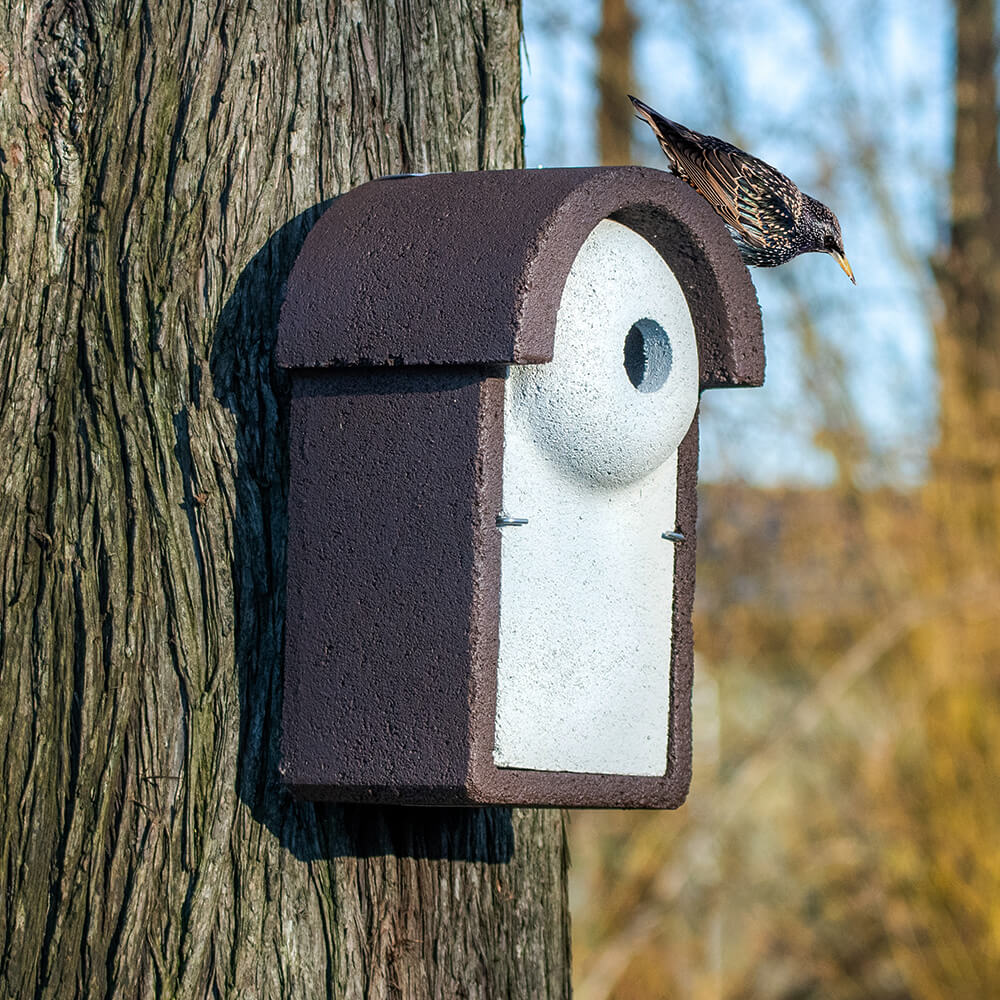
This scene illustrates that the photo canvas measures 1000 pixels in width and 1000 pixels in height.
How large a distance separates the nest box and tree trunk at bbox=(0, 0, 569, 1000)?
112 mm

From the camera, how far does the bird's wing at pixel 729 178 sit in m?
2.41

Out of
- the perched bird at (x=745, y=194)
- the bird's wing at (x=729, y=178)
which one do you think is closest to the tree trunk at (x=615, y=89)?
the perched bird at (x=745, y=194)

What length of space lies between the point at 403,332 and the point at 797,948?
→ 6.16 m

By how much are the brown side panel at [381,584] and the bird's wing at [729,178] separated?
670 millimetres

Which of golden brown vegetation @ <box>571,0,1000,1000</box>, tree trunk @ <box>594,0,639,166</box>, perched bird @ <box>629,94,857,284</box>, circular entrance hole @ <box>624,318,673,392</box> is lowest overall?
golden brown vegetation @ <box>571,0,1000,1000</box>

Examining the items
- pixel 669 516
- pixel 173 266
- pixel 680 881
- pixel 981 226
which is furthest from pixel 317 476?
pixel 981 226

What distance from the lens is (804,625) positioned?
723cm

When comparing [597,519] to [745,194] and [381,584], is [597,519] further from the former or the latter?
[745,194]

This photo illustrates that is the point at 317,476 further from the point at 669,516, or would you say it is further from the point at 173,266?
the point at 669,516

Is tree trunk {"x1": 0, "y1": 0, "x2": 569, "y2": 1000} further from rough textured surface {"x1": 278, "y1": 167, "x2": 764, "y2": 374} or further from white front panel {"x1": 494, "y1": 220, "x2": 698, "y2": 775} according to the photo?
white front panel {"x1": 494, "y1": 220, "x2": 698, "y2": 775}

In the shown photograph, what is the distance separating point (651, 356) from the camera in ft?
7.19

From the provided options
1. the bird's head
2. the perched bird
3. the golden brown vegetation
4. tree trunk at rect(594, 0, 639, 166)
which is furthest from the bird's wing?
tree trunk at rect(594, 0, 639, 166)

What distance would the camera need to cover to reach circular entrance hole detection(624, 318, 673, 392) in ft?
7.14

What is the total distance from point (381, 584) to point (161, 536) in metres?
0.33
